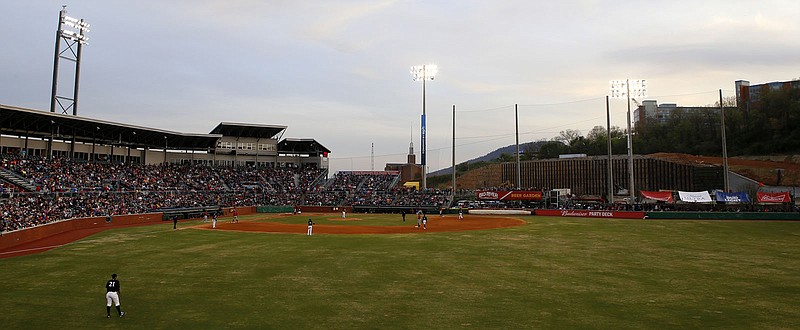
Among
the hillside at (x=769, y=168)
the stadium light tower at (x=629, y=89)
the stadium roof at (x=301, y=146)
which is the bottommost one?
the hillside at (x=769, y=168)

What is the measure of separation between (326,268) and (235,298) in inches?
222

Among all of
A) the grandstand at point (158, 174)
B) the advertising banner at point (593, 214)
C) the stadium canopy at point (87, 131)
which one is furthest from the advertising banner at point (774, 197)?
the stadium canopy at point (87, 131)

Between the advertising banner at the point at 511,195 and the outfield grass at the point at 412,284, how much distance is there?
29.1m

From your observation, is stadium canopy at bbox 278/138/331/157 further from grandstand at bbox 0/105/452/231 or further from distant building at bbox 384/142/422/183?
distant building at bbox 384/142/422/183

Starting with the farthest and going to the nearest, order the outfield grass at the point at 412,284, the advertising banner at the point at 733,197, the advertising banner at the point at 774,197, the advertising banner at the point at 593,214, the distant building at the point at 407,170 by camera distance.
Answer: the distant building at the point at 407,170 → the advertising banner at the point at 593,214 → the advertising banner at the point at 733,197 → the advertising banner at the point at 774,197 → the outfield grass at the point at 412,284

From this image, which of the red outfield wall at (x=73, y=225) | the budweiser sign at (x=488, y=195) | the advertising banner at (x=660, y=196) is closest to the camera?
the red outfield wall at (x=73, y=225)

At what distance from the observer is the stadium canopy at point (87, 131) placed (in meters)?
48.0

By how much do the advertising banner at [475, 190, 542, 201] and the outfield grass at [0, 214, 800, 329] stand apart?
2906 cm

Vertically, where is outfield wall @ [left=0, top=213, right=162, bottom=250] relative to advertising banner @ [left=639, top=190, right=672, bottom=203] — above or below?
below

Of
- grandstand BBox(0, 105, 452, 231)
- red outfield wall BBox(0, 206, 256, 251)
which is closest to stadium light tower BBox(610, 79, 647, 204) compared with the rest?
grandstand BBox(0, 105, 452, 231)

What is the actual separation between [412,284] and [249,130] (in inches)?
2724

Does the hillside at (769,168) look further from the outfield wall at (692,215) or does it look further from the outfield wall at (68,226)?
the outfield wall at (68,226)

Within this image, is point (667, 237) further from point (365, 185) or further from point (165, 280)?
point (365, 185)

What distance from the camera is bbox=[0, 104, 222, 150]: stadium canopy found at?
4800 cm
